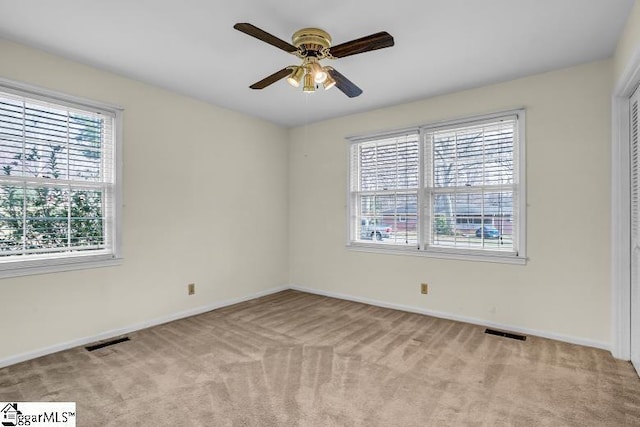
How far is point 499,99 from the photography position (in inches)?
134

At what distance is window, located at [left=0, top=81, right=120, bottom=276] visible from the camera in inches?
104

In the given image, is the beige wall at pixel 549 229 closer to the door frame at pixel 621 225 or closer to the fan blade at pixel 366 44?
the door frame at pixel 621 225

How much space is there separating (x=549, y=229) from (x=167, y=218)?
3.88 m

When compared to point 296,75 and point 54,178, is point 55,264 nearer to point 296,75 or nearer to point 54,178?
point 54,178

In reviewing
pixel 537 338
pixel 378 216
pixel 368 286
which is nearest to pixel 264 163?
pixel 378 216

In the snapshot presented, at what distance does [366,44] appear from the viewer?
207 centimetres

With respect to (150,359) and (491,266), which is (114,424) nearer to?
(150,359)

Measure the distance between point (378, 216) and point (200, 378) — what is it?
281 cm

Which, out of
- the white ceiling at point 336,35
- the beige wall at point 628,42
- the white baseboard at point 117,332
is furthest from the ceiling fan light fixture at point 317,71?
the white baseboard at point 117,332

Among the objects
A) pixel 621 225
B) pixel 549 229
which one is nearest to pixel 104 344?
pixel 549 229

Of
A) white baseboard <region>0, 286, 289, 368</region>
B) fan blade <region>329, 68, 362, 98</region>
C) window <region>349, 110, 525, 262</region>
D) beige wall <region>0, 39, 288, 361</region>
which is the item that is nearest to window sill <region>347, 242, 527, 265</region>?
window <region>349, 110, 525, 262</region>

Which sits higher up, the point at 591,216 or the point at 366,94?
the point at 366,94

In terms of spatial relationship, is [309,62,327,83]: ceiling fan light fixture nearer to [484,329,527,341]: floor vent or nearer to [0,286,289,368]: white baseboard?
[484,329,527,341]: floor vent

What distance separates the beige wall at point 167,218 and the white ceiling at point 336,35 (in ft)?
0.87
